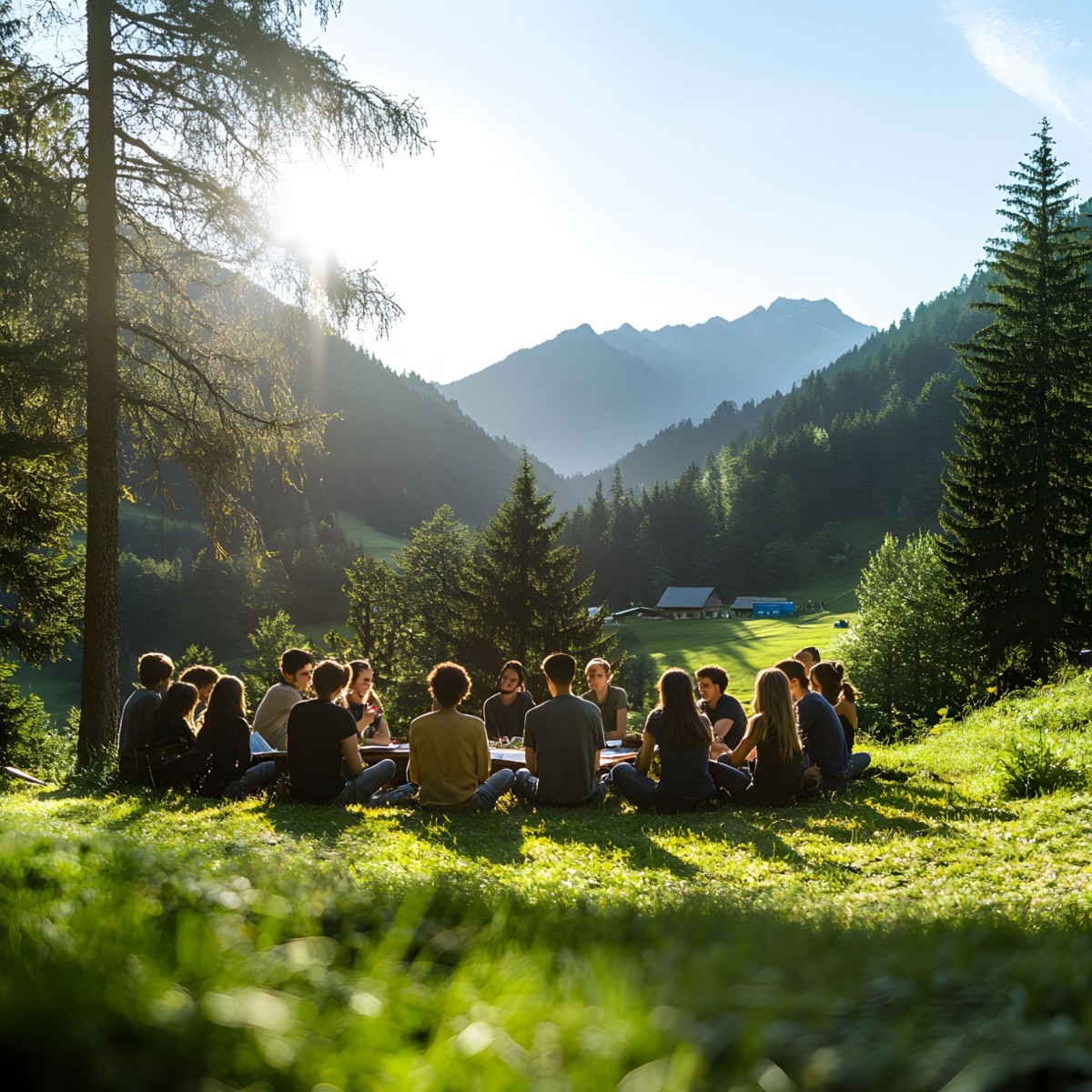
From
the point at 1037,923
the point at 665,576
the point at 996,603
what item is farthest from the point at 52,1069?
the point at 665,576

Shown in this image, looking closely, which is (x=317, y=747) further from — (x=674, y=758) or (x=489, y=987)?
(x=489, y=987)

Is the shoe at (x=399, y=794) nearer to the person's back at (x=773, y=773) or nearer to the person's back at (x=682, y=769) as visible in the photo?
the person's back at (x=682, y=769)

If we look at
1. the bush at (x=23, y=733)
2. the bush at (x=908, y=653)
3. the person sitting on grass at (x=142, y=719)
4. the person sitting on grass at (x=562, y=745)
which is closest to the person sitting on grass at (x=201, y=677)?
the person sitting on grass at (x=142, y=719)

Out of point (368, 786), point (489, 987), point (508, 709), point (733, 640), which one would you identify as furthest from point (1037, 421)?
point (733, 640)

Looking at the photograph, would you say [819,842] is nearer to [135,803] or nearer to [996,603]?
[135,803]

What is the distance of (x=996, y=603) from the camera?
1094 inches

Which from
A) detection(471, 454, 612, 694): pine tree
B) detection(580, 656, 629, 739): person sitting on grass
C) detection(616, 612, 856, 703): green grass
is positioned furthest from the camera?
detection(616, 612, 856, 703): green grass

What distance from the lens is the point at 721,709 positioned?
11938mm

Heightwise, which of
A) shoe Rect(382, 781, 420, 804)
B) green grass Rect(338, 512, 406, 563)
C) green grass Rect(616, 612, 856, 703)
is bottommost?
green grass Rect(616, 612, 856, 703)

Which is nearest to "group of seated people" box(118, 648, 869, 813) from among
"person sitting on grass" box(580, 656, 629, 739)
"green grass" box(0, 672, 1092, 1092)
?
"person sitting on grass" box(580, 656, 629, 739)

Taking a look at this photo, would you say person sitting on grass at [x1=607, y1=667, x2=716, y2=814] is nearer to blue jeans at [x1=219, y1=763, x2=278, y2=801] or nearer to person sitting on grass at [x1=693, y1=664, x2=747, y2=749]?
person sitting on grass at [x1=693, y1=664, x2=747, y2=749]

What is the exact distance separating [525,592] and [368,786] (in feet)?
92.2

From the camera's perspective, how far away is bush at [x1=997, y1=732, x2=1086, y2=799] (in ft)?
31.8

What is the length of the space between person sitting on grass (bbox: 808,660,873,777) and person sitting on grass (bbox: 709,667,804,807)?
51.9 inches
